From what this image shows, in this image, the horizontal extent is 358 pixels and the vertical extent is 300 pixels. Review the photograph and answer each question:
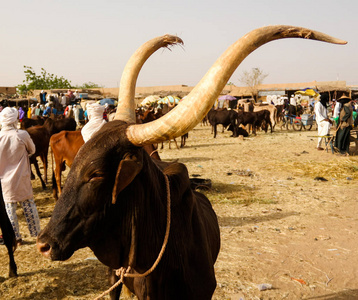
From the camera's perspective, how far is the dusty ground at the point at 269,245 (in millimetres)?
4117

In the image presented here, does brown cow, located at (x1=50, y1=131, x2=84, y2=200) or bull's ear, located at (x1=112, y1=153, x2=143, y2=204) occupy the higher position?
bull's ear, located at (x1=112, y1=153, x2=143, y2=204)

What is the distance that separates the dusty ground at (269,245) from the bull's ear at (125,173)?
9.07 feet

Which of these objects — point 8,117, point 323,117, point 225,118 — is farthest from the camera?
point 225,118

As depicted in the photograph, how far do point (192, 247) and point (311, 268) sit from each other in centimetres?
312

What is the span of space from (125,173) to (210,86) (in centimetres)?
65

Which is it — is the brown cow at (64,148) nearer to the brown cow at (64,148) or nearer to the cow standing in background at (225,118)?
the brown cow at (64,148)

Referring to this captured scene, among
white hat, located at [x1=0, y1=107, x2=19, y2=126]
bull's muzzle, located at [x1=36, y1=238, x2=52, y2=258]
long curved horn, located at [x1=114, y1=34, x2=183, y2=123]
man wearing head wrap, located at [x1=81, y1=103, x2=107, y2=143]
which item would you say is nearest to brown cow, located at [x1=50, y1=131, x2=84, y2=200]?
man wearing head wrap, located at [x1=81, y1=103, x2=107, y2=143]

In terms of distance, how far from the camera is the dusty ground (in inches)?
162

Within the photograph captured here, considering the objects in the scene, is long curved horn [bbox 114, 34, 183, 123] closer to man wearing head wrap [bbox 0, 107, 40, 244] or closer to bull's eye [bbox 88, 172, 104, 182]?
bull's eye [bbox 88, 172, 104, 182]

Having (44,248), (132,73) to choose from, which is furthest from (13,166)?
(44,248)

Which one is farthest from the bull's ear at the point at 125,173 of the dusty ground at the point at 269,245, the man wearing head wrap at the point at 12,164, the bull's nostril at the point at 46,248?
the man wearing head wrap at the point at 12,164

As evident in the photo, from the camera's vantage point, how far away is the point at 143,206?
194cm

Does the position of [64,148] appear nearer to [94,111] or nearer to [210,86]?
[94,111]

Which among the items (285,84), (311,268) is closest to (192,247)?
(311,268)
